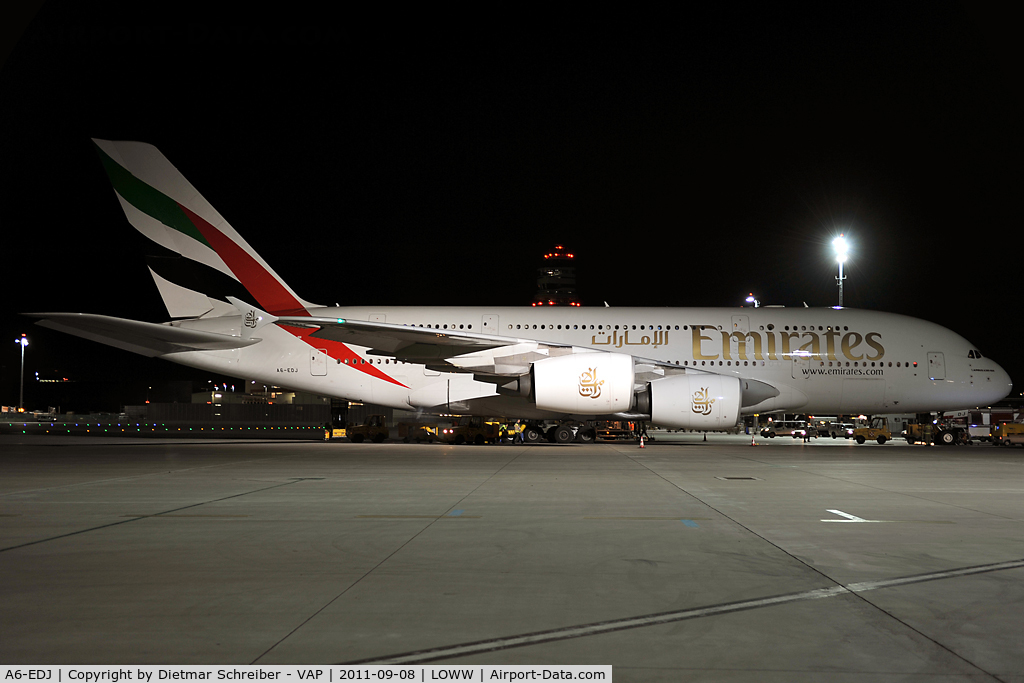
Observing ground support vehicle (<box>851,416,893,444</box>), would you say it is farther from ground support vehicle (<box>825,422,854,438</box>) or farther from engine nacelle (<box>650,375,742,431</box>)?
engine nacelle (<box>650,375,742,431</box>)

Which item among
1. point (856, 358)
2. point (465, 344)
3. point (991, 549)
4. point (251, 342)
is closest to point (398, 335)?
point (465, 344)

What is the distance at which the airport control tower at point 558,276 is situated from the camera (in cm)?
13688

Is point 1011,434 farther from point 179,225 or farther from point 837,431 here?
point 179,225

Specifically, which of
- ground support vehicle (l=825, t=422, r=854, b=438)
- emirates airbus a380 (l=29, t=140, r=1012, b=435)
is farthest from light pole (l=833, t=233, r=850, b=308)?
emirates airbus a380 (l=29, t=140, r=1012, b=435)

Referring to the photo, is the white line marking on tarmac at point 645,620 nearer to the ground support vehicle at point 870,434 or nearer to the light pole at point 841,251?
the ground support vehicle at point 870,434

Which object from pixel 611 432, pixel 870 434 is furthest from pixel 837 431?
pixel 611 432

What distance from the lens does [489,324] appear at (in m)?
22.4

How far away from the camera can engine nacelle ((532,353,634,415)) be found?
19062mm

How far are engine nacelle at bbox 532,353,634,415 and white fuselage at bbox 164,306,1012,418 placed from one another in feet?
8.82

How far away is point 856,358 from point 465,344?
11.5m

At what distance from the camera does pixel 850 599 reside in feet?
14.5
